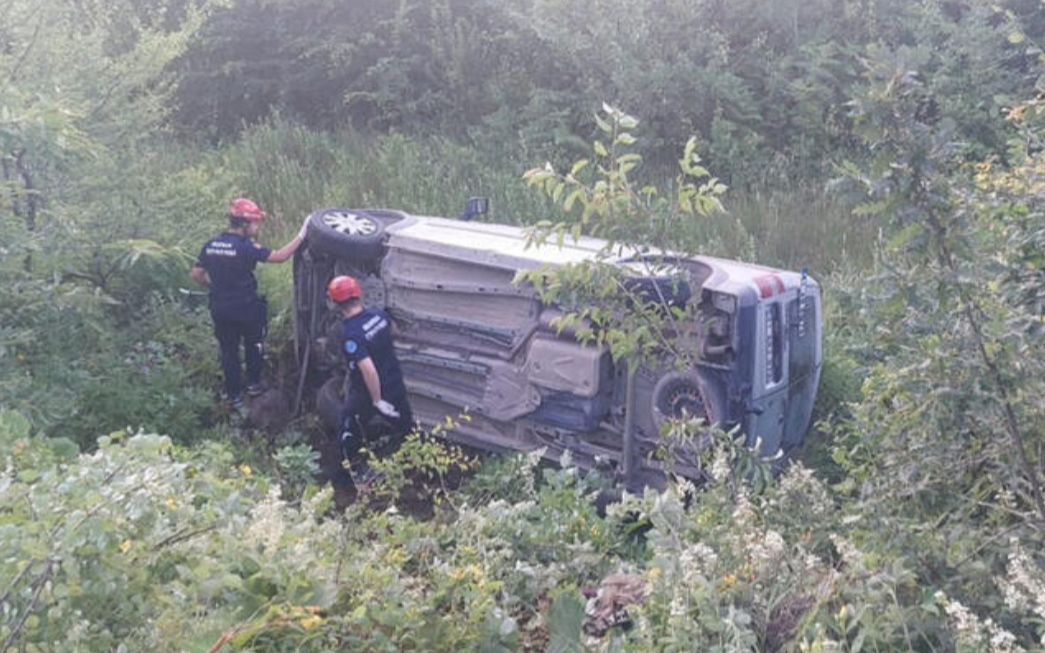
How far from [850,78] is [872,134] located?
12.0 m

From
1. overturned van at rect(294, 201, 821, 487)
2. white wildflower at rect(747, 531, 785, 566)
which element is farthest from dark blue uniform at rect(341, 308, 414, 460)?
white wildflower at rect(747, 531, 785, 566)

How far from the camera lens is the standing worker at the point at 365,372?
8.03 m

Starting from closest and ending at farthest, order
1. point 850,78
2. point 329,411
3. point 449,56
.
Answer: point 329,411, point 850,78, point 449,56

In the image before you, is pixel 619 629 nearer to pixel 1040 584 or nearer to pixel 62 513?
pixel 1040 584

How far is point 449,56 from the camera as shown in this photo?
56.1ft

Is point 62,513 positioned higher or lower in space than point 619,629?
higher

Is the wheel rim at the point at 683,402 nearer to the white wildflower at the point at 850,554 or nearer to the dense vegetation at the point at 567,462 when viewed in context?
the dense vegetation at the point at 567,462

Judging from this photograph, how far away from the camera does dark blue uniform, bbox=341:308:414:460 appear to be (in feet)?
26.4

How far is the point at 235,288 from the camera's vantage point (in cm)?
913

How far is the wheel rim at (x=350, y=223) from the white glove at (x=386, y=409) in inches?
47.3

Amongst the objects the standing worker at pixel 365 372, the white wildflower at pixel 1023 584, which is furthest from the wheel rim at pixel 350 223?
the white wildflower at pixel 1023 584

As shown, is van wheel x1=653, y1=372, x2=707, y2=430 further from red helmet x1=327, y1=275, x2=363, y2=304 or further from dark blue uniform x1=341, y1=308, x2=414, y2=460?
red helmet x1=327, y1=275, x2=363, y2=304

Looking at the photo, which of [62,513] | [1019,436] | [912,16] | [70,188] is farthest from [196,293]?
[912,16]

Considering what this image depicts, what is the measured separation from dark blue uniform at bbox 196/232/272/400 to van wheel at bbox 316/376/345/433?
2.38 feet
